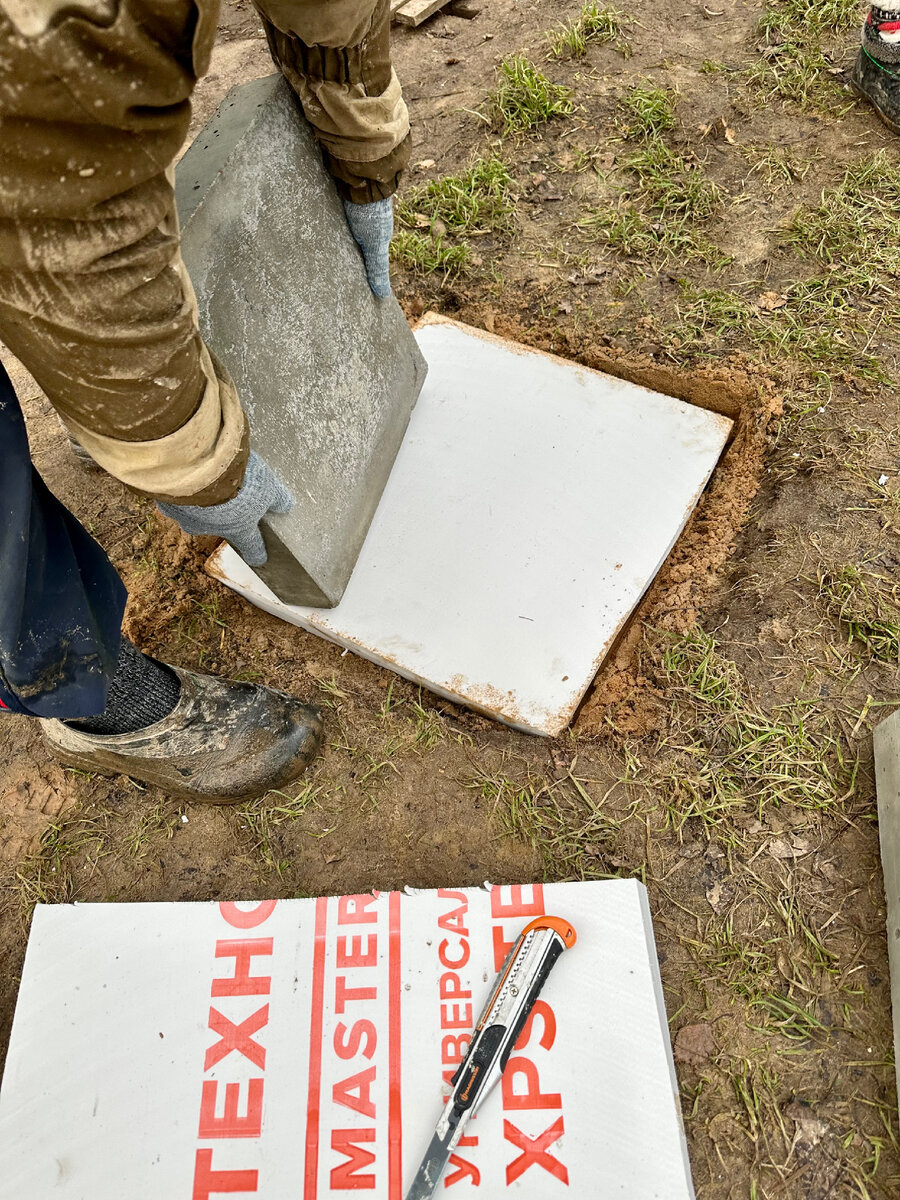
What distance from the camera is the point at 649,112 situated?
8.54 feet

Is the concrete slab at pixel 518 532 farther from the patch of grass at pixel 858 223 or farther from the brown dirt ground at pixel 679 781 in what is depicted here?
the patch of grass at pixel 858 223

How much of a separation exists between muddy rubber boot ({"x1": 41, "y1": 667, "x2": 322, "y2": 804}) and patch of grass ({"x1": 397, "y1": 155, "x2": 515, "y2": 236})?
1.65 m

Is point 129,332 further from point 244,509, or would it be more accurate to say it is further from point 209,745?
point 209,745

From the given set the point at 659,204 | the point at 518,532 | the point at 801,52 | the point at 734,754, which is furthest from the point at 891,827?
the point at 801,52

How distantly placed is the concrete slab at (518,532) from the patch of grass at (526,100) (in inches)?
41.5

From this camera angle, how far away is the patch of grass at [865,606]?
1.76 m

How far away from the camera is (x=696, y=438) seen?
6.72 feet

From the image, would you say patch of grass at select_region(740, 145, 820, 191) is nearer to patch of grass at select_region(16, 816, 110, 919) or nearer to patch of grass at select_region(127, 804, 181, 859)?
Answer: patch of grass at select_region(127, 804, 181, 859)

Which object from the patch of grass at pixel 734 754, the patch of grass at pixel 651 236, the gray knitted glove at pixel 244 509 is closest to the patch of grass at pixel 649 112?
the patch of grass at pixel 651 236

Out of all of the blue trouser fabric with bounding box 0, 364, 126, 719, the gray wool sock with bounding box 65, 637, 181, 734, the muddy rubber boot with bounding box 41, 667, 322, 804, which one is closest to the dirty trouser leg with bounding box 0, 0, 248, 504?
the blue trouser fabric with bounding box 0, 364, 126, 719

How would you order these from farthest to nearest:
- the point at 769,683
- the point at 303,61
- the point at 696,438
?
the point at 696,438 → the point at 769,683 → the point at 303,61

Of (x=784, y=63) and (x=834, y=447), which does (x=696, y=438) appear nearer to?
(x=834, y=447)

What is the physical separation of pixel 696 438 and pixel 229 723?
1.36 meters

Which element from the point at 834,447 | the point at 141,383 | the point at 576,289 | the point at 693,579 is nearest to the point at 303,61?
the point at 141,383
